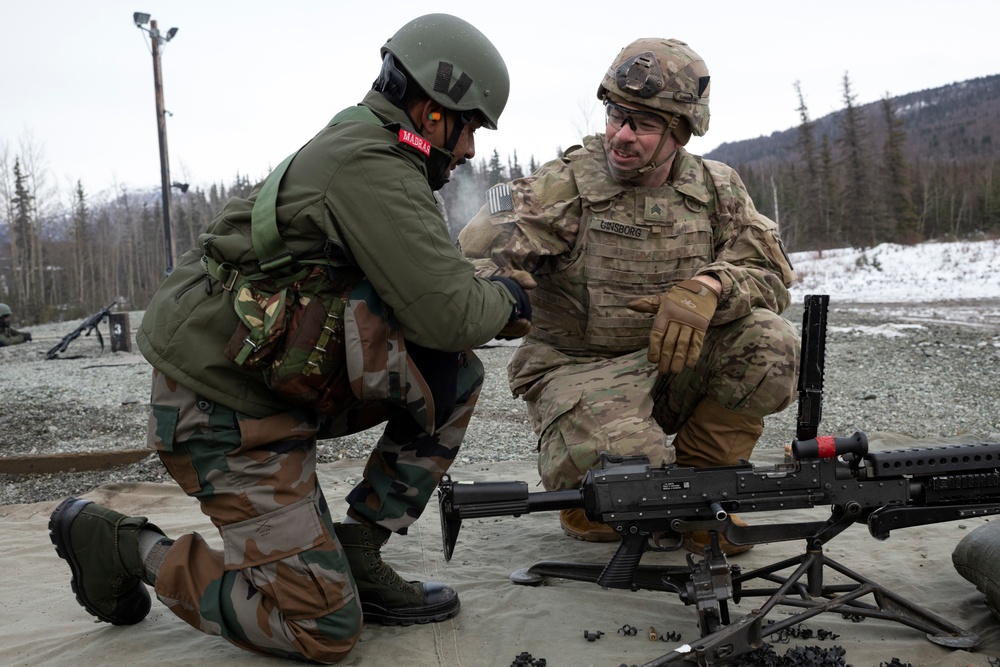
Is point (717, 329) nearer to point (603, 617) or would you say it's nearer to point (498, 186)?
point (498, 186)

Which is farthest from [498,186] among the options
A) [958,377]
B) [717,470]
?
[958,377]

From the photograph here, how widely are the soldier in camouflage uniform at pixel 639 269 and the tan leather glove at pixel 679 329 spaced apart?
0.25 metres

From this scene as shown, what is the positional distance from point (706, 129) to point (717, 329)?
89cm

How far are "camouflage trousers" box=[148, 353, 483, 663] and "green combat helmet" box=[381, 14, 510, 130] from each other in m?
1.19

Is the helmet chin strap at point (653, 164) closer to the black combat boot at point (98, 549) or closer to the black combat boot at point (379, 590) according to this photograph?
the black combat boot at point (379, 590)

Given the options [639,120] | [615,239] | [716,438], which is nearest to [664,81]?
[639,120]

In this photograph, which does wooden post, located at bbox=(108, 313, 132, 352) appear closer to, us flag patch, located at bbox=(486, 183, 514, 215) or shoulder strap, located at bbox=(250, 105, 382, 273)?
us flag patch, located at bbox=(486, 183, 514, 215)

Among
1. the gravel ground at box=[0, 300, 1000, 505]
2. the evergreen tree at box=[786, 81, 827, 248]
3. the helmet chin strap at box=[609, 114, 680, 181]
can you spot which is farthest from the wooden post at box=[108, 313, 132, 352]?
the evergreen tree at box=[786, 81, 827, 248]

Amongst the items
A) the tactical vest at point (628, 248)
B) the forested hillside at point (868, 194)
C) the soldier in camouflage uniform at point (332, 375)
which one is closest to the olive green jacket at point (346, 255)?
the soldier in camouflage uniform at point (332, 375)

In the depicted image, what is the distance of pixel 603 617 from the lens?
2938 mm

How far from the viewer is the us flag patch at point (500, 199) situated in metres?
3.69

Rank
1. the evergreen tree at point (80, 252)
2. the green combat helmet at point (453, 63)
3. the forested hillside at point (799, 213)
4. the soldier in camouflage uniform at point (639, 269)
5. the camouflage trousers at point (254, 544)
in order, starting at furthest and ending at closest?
the evergreen tree at point (80, 252), the forested hillside at point (799, 213), the soldier in camouflage uniform at point (639, 269), the green combat helmet at point (453, 63), the camouflage trousers at point (254, 544)

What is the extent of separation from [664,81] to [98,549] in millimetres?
2810

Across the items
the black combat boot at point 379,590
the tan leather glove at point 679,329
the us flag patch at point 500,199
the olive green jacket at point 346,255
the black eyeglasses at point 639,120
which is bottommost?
the black combat boot at point 379,590
